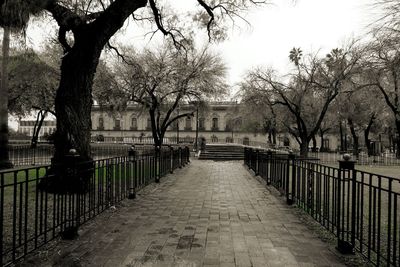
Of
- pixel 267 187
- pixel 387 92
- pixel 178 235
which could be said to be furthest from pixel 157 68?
pixel 178 235

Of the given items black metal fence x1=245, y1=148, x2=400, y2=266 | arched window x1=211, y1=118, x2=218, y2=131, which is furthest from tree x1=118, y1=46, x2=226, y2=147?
arched window x1=211, y1=118, x2=218, y2=131

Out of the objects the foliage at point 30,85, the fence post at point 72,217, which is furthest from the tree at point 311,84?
the fence post at point 72,217

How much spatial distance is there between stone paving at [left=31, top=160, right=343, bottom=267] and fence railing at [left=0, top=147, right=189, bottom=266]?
0.99ft

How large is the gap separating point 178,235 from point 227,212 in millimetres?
2019

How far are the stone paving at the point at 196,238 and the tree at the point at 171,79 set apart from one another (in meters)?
17.9

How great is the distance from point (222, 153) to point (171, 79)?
952 cm

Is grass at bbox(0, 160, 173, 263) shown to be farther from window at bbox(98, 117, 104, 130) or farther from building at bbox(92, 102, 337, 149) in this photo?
window at bbox(98, 117, 104, 130)

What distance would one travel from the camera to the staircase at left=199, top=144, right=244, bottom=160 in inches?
1228

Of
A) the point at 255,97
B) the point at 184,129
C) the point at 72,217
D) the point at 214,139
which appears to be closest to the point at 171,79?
the point at 255,97

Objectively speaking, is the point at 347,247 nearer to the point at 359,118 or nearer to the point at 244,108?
the point at 244,108

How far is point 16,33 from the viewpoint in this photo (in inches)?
331

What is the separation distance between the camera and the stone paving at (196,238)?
4.14 metres

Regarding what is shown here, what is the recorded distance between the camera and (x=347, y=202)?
4.80 m

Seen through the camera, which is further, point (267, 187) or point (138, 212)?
point (267, 187)
